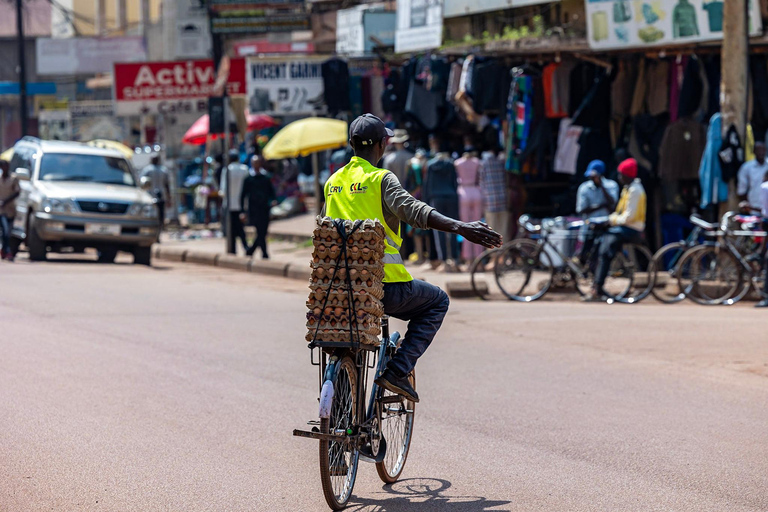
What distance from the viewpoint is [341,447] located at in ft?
17.0

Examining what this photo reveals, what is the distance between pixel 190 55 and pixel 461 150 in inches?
1103

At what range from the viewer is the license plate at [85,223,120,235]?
19.3m

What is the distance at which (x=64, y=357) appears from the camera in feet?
30.9

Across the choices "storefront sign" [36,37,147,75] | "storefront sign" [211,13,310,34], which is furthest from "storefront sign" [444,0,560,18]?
"storefront sign" [36,37,147,75]

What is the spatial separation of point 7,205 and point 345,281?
643 inches

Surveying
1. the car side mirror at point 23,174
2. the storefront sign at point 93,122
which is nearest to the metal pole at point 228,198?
the car side mirror at point 23,174

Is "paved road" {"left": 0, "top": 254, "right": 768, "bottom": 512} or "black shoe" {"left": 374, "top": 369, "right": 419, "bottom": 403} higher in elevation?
"black shoe" {"left": 374, "top": 369, "right": 419, "bottom": 403}

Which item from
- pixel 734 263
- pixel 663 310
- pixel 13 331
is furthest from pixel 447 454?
pixel 734 263

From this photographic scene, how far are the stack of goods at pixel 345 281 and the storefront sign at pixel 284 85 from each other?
1689 cm

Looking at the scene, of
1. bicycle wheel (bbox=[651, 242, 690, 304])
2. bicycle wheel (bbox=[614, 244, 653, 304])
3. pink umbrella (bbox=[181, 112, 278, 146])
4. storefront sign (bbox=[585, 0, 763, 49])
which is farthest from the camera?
pink umbrella (bbox=[181, 112, 278, 146])

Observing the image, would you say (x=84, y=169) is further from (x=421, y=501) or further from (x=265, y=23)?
(x=421, y=501)

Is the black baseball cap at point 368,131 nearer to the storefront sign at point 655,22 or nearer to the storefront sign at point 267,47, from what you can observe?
the storefront sign at point 655,22

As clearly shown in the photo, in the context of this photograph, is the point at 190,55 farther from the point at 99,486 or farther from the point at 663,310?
the point at 99,486

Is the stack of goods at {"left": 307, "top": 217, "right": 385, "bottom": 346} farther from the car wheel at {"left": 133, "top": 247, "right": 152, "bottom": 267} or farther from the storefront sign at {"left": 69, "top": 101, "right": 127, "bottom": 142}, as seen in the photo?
the storefront sign at {"left": 69, "top": 101, "right": 127, "bottom": 142}
